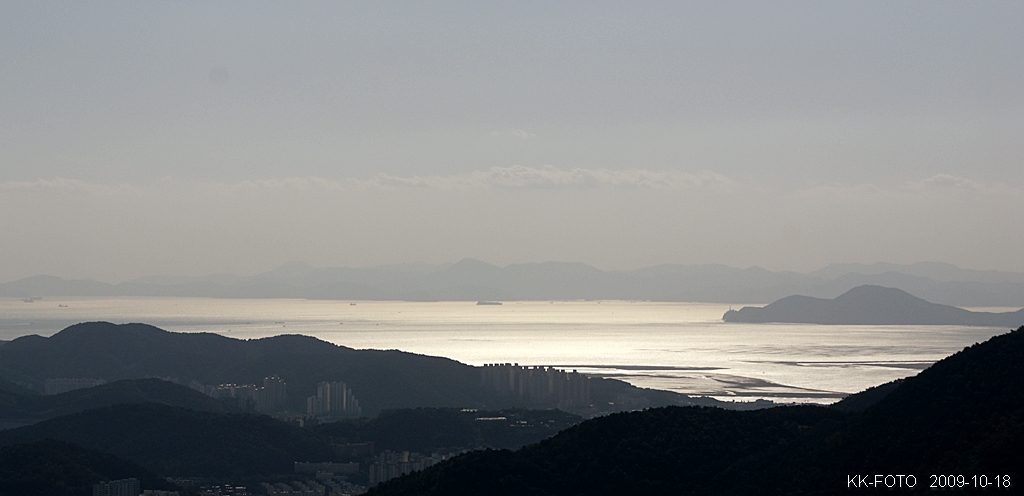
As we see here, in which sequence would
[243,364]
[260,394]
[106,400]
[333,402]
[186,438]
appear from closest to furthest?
[186,438] < [106,400] < [333,402] < [260,394] < [243,364]

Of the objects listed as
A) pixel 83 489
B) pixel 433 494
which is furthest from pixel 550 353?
pixel 433 494

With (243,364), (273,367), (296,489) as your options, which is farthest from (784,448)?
(243,364)

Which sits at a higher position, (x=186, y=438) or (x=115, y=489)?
(x=186, y=438)

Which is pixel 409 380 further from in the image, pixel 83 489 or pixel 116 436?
pixel 83 489

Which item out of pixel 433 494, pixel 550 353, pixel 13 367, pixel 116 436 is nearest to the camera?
pixel 433 494

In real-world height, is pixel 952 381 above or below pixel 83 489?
above

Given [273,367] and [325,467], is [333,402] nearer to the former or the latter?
[273,367]

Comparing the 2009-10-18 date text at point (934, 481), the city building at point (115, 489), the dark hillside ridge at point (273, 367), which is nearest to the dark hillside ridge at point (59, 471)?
the city building at point (115, 489)
